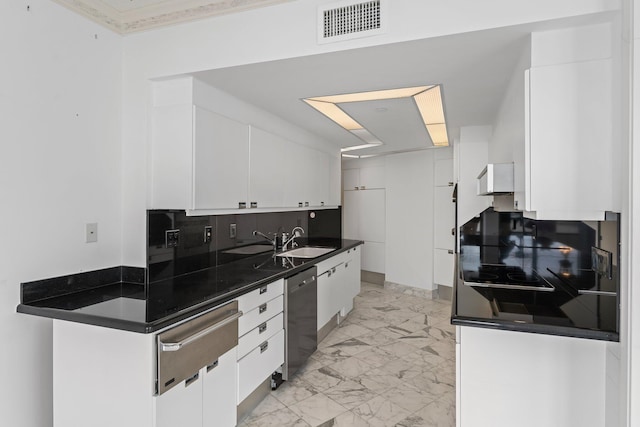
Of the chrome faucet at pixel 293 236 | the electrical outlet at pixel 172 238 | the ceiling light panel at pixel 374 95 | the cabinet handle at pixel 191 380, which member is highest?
the ceiling light panel at pixel 374 95

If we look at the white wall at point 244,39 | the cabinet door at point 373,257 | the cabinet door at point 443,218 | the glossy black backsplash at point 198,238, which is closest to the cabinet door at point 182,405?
the glossy black backsplash at point 198,238

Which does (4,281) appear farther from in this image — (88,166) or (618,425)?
(618,425)

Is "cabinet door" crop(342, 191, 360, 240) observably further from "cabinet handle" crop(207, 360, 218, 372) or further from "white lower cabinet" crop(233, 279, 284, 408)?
"cabinet handle" crop(207, 360, 218, 372)

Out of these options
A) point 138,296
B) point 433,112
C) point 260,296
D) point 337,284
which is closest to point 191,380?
point 138,296

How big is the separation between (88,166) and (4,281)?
0.75 meters

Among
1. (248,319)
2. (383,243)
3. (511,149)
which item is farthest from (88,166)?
(383,243)

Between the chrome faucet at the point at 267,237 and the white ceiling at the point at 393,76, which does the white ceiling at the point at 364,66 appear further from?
the chrome faucet at the point at 267,237

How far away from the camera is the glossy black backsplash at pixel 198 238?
2428 mm

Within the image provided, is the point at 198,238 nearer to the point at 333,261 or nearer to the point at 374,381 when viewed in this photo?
the point at 333,261

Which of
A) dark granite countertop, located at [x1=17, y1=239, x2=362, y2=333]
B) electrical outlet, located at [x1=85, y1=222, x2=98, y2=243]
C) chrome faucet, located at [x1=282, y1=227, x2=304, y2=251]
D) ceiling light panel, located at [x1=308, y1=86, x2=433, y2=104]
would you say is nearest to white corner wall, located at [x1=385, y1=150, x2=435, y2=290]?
chrome faucet, located at [x1=282, y1=227, x2=304, y2=251]

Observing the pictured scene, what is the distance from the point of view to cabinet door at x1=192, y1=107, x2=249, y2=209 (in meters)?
2.38

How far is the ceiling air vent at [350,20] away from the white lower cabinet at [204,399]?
1799mm

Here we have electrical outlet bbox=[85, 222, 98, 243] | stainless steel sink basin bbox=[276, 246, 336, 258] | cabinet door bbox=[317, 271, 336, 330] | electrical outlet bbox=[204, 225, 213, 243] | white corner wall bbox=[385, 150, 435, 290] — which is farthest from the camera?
white corner wall bbox=[385, 150, 435, 290]

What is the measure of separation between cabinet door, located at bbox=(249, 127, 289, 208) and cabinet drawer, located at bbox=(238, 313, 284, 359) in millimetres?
943
